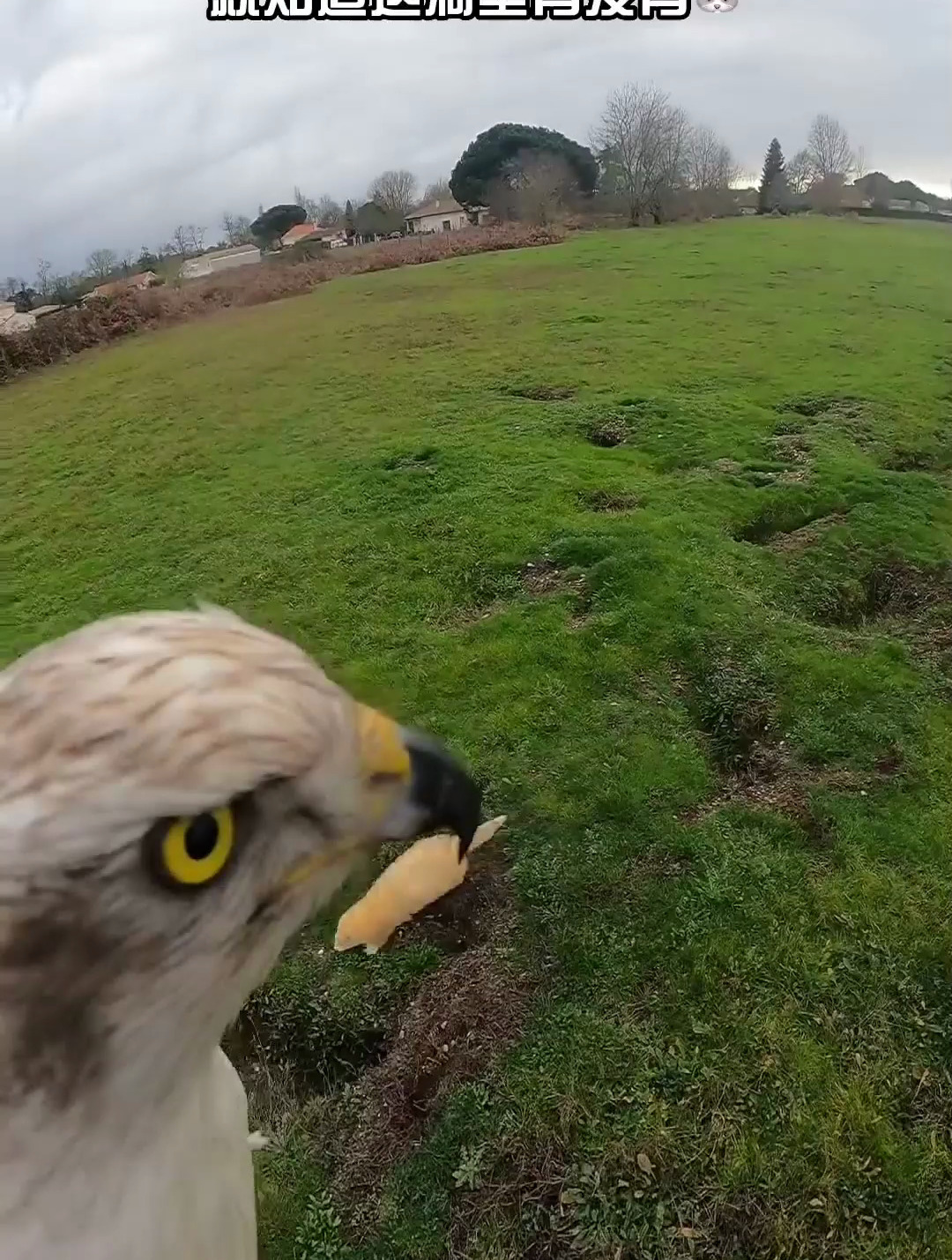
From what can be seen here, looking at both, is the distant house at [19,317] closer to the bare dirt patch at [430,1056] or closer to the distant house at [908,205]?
the bare dirt patch at [430,1056]

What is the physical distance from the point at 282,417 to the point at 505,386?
8.42 feet

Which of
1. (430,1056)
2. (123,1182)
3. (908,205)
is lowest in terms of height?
(908,205)

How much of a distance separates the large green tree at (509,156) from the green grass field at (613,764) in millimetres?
20982

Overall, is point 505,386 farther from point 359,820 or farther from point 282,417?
point 359,820

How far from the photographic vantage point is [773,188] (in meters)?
31.9

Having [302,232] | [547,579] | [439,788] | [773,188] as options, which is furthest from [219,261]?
[439,788]

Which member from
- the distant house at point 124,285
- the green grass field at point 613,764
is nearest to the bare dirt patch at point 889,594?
the green grass field at point 613,764

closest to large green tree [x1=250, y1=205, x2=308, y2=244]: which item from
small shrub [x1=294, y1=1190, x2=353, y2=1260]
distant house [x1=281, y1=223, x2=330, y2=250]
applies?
distant house [x1=281, y1=223, x2=330, y2=250]

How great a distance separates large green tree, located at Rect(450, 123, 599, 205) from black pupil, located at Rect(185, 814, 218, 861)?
31576mm

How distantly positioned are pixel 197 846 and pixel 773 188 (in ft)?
115

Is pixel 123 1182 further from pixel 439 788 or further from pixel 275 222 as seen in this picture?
pixel 275 222

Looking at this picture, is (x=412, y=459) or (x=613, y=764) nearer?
(x=613, y=764)

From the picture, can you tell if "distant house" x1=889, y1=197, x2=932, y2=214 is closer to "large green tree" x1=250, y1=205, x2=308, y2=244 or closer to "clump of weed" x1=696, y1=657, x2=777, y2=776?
"large green tree" x1=250, y1=205, x2=308, y2=244

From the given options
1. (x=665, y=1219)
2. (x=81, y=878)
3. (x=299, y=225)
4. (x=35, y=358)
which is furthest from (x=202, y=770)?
(x=299, y=225)
